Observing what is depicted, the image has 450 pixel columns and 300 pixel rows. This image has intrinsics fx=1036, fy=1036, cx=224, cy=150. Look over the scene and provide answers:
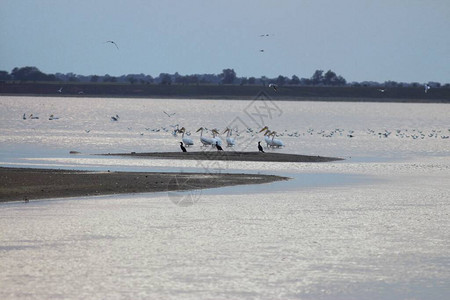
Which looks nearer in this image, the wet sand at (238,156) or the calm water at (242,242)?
the calm water at (242,242)

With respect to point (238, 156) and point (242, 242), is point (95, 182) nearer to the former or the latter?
point (242, 242)

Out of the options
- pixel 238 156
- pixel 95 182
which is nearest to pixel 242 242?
pixel 95 182

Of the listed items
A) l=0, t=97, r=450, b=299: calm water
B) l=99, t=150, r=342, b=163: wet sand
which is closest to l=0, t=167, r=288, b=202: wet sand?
l=0, t=97, r=450, b=299: calm water

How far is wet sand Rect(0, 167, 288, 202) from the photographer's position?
27.9 m

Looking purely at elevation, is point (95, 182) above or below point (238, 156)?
above

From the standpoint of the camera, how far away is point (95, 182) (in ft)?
101

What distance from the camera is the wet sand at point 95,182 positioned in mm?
27938

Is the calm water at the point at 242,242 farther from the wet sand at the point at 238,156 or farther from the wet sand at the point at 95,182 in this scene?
the wet sand at the point at 238,156

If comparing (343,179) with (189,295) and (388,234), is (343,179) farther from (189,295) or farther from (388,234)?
(189,295)

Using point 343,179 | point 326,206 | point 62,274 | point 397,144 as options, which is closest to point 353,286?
point 62,274

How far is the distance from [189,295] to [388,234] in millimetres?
7701

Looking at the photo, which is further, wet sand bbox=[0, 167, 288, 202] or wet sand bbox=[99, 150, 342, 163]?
wet sand bbox=[99, 150, 342, 163]

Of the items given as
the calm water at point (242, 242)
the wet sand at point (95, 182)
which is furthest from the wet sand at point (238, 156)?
the wet sand at point (95, 182)

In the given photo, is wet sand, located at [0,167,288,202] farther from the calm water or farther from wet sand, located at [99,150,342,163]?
wet sand, located at [99,150,342,163]
